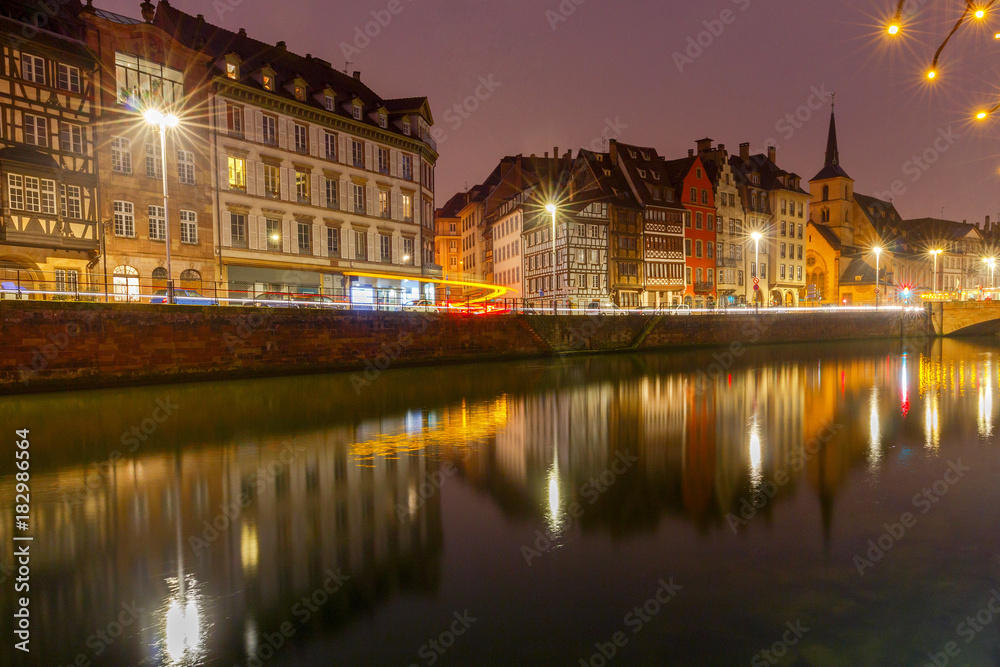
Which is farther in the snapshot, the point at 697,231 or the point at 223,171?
the point at 697,231

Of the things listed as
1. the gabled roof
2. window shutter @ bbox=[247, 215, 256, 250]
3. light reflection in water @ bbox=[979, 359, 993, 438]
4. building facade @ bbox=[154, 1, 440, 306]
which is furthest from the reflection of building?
the gabled roof

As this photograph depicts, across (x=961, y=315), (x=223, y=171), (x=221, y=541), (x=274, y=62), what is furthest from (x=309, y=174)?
(x=961, y=315)

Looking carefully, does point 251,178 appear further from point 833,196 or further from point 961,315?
point 833,196

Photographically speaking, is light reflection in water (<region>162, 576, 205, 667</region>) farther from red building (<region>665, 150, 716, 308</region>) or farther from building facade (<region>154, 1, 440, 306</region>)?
red building (<region>665, 150, 716, 308</region>)

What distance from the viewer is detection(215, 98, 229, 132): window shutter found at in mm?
35750

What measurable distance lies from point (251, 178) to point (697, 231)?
47.2m

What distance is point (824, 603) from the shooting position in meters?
5.32

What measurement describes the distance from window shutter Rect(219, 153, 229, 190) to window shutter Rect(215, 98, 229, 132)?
1.55 meters

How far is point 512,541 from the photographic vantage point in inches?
272

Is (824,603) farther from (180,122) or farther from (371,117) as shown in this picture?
(371,117)

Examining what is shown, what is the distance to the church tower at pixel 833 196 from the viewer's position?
292 ft

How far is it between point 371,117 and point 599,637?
4564 centimetres

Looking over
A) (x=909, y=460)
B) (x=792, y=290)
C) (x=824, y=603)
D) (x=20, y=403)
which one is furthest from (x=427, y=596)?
(x=792, y=290)

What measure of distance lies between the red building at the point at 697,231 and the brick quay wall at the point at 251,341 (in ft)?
76.8
